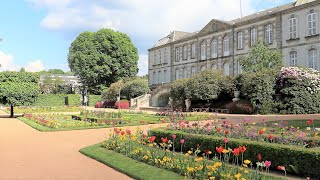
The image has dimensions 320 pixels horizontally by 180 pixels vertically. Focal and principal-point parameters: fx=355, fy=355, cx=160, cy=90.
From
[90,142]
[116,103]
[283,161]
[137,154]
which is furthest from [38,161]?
[116,103]

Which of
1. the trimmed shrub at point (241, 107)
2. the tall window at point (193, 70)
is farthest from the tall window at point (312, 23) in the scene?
the tall window at point (193, 70)

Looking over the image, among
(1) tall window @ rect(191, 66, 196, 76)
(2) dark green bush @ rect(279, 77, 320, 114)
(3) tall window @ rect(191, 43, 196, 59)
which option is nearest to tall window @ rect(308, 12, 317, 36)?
(2) dark green bush @ rect(279, 77, 320, 114)

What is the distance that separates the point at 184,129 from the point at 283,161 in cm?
455

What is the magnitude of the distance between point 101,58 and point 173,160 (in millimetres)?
52197

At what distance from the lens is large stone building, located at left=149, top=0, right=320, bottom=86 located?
116ft

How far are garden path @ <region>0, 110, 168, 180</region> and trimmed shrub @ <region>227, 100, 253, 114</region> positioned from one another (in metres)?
17.0

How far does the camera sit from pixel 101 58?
193 feet

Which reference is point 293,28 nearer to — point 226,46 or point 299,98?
point 226,46

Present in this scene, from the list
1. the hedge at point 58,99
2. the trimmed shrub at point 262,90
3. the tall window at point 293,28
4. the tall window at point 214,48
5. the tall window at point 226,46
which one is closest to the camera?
the trimmed shrub at point 262,90

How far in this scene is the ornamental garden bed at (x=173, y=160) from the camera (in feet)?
22.2

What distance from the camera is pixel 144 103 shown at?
49.8 metres

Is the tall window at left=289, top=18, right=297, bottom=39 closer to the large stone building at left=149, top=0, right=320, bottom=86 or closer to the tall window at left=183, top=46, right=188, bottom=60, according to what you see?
the large stone building at left=149, top=0, right=320, bottom=86

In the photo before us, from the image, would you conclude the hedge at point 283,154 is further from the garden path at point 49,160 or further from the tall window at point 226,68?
the tall window at point 226,68

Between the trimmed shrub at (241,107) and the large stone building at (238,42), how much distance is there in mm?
9910
